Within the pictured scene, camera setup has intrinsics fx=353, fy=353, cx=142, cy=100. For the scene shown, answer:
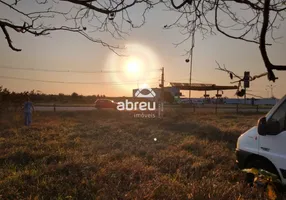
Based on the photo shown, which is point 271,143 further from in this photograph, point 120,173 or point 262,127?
point 120,173

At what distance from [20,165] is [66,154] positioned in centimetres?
150

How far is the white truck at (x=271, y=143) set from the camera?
4.93 m

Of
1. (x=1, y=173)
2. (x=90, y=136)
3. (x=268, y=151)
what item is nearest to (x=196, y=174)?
(x=268, y=151)

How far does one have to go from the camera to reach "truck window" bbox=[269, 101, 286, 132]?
499 cm

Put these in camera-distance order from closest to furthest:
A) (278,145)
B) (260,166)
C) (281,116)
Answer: (278,145), (281,116), (260,166)

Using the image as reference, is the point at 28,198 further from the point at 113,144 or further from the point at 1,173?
the point at 113,144

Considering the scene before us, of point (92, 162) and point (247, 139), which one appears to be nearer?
point (247, 139)

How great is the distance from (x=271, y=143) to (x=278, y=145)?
6.2 inches

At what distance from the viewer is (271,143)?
202 inches

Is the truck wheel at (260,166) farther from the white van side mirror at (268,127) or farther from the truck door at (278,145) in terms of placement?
the white van side mirror at (268,127)

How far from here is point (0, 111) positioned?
2284 centimetres

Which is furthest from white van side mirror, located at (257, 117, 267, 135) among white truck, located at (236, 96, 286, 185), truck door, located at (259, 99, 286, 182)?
truck door, located at (259, 99, 286, 182)
